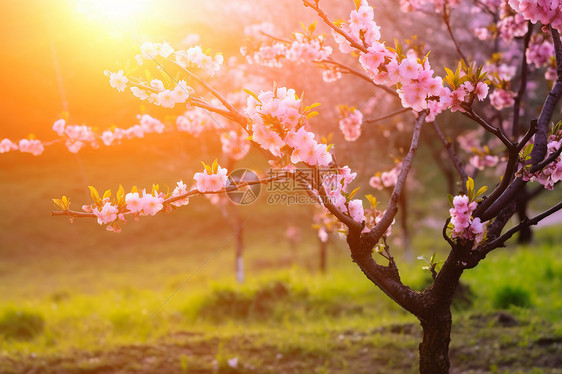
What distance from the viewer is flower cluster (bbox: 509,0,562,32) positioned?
291 centimetres

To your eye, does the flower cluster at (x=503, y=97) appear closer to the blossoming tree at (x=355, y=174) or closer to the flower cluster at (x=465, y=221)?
the blossoming tree at (x=355, y=174)

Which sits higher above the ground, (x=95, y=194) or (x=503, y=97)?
(x=503, y=97)

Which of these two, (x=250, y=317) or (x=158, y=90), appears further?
(x=250, y=317)

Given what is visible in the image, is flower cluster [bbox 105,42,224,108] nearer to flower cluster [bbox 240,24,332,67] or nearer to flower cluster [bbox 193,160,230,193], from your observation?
flower cluster [bbox 193,160,230,193]

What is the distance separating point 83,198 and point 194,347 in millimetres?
12786

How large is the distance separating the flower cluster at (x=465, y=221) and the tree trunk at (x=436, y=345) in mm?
604

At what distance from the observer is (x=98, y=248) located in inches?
620

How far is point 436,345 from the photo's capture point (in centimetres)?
327

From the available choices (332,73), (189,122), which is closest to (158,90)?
(332,73)

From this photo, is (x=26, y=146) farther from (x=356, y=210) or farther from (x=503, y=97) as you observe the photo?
(x=503, y=97)

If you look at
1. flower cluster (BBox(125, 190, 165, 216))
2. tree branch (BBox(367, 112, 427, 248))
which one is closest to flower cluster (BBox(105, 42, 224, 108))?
flower cluster (BBox(125, 190, 165, 216))

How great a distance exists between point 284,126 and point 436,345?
1777 millimetres

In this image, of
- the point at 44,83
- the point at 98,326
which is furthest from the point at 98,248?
the point at 98,326

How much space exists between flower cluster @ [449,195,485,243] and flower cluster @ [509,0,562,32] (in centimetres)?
114
